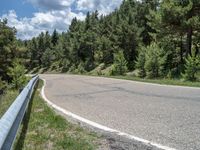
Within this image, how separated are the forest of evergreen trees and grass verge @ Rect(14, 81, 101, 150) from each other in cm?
1766

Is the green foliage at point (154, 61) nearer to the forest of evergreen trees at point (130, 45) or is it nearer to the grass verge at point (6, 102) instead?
the forest of evergreen trees at point (130, 45)

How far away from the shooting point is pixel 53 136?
5902 millimetres

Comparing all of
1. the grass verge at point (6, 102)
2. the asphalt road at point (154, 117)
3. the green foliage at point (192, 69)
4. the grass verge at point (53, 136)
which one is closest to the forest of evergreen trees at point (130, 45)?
the green foliage at point (192, 69)

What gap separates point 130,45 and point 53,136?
1790 inches

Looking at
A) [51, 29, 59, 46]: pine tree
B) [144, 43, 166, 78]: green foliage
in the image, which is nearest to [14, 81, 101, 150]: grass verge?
[144, 43, 166, 78]: green foliage

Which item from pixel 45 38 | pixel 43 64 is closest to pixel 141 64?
pixel 43 64

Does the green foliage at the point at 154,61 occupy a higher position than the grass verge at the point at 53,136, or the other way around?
the green foliage at the point at 154,61

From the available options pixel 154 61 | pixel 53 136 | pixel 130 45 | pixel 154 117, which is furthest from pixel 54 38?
pixel 53 136

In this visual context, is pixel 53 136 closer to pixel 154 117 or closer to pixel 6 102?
pixel 154 117

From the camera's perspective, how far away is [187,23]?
2602 cm

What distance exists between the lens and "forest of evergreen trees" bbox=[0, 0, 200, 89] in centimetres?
2745

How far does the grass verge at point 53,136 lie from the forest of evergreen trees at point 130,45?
17.7 meters

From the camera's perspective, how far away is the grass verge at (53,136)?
5207mm

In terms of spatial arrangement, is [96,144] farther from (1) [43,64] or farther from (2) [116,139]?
(1) [43,64]
